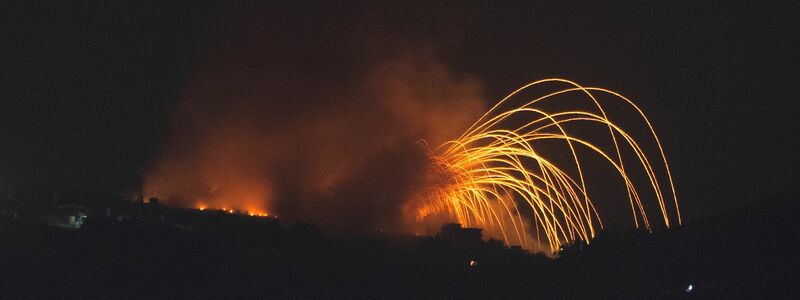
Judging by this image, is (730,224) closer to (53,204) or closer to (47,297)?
(47,297)

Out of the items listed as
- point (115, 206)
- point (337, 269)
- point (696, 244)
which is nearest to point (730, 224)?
point (696, 244)

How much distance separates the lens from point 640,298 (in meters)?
21.6

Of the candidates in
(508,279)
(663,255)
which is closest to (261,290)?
(508,279)

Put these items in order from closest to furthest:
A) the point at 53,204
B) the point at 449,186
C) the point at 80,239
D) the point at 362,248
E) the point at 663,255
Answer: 1. the point at 663,255
2. the point at 80,239
3. the point at 362,248
4. the point at 53,204
5. the point at 449,186

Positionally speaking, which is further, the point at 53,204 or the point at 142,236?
the point at 53,204

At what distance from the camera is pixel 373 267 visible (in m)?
30.1

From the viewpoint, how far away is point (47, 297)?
63.2ft

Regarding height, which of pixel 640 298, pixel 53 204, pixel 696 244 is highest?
pixel 53 204

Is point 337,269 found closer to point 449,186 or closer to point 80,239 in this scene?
point 80,239

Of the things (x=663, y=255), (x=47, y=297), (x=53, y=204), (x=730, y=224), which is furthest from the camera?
(x=53, y=204)

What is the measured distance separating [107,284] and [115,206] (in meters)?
29.5

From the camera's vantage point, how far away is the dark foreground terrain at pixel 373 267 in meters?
21.6

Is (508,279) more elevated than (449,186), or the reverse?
(449,186)

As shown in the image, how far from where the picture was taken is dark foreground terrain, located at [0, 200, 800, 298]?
71.0 feet
